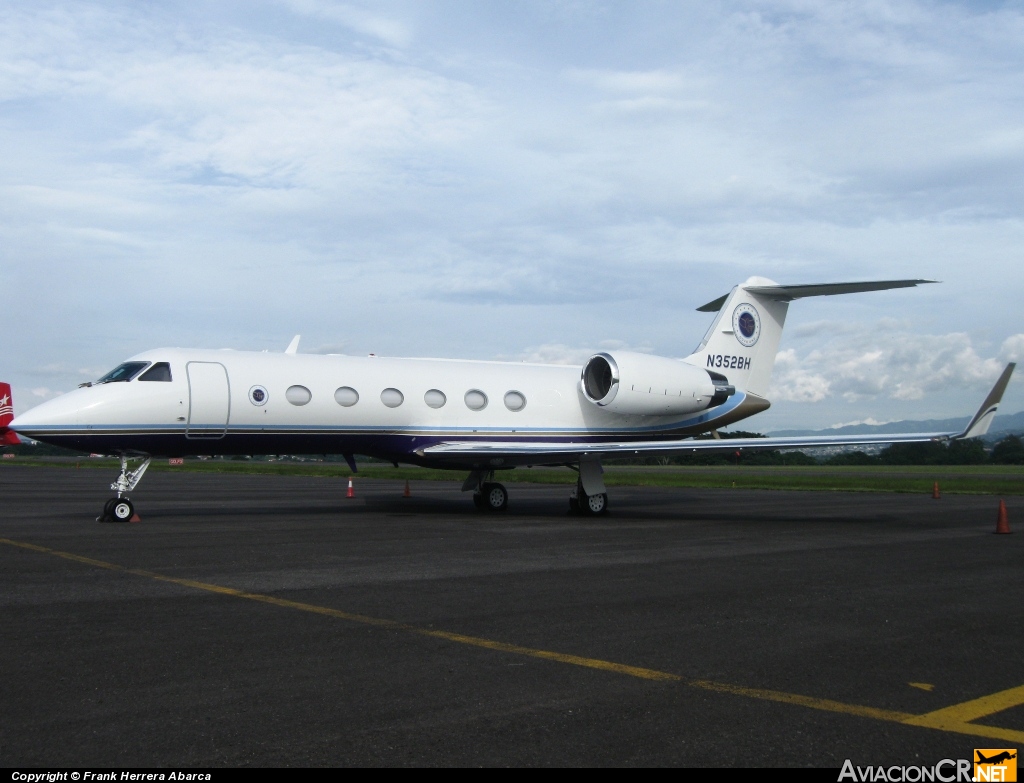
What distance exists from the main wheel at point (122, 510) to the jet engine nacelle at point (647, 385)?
984 centimetres

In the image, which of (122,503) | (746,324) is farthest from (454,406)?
(746,324)

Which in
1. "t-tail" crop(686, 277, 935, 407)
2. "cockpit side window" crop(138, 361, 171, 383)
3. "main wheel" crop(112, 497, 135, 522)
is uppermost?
"t-tail" crop(686, 277, 935, 407)

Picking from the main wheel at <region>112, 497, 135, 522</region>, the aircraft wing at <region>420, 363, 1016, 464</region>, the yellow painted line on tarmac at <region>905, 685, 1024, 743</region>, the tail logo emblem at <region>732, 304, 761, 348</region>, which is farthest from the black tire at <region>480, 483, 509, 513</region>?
the yellow painted line on tarmac at <region>905, 685, 1024, 743</region>

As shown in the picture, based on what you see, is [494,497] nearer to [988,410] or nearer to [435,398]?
[435,398]

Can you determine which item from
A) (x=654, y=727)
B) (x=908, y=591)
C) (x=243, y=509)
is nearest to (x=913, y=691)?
(x=654, y=727)

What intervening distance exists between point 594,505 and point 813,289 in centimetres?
689

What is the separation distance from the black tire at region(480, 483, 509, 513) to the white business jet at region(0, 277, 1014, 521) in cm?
3

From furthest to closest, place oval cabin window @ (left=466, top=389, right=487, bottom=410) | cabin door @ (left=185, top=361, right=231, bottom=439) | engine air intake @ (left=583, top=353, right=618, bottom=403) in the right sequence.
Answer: engine air intake @ (left=583, top=353, right=618, bottom=403), oval cabin window @ (left=466, top=389, right=487, bottom=410), cabin door @ (left=185, top=361, right=231, bottom=439)

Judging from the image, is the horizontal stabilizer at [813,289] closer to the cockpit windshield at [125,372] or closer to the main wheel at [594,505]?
the main wheel at [594,505]

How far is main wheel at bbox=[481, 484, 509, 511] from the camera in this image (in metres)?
20.2

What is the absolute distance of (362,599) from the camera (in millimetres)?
8602

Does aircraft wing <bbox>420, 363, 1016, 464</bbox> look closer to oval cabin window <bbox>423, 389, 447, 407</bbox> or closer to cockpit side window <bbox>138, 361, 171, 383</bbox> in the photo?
oval cabin window <bbox>423, 389, 447, 407</bbox>

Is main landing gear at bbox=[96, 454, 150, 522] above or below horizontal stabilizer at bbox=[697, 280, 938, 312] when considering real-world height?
below

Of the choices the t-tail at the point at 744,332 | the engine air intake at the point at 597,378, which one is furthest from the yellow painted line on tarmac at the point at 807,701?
the t-tail at the point at 744,332
